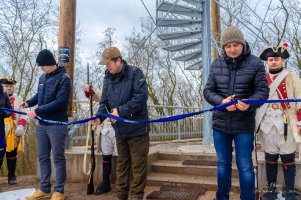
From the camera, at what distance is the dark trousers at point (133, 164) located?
3.42 metres

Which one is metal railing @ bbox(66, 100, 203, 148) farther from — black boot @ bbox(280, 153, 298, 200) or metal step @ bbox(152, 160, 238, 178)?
black boot @ bbox(280, 153, 298, 200)

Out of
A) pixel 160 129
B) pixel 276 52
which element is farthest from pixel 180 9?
pixel 276 52

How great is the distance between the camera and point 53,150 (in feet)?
13.0

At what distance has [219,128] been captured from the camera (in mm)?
3059

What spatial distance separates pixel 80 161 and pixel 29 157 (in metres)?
7.56

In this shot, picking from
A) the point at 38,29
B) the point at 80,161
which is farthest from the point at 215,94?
the point at 38,29

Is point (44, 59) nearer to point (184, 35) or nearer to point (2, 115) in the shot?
point (2, 115)

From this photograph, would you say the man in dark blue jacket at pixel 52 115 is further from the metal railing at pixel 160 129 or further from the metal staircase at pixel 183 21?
the metal staircase at pixel 183 21

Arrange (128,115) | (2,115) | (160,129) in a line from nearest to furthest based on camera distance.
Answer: (128,115) < (2,115) < (160,129)

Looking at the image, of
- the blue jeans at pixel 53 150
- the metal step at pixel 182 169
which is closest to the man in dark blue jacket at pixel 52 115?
the blue jeans at pixel 53 150

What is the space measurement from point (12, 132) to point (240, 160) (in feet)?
12.7

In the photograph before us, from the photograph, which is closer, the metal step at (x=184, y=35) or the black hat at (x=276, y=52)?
the black hat at (x=276, y=52)

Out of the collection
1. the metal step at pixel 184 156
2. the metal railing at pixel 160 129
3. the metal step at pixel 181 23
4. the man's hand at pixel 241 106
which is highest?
the metal step at pixel 181 23

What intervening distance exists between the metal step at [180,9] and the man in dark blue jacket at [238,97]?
4410 mm
